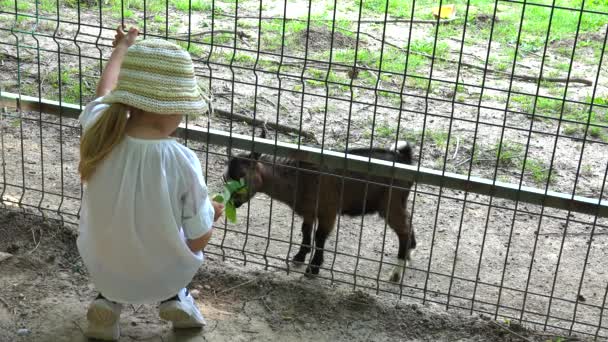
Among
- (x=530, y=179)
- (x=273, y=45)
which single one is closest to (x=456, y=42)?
(x=273, y=45)

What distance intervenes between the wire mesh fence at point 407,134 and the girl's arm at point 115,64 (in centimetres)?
64

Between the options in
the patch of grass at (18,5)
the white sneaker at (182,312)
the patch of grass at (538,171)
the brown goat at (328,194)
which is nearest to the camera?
the white sneaker at (182,312)

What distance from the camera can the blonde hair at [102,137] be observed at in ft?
11.7

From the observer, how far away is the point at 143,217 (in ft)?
12.4

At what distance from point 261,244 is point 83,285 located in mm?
1729

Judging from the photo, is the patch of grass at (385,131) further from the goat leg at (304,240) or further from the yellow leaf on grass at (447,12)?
the yellow leaf on grass at (447,12)

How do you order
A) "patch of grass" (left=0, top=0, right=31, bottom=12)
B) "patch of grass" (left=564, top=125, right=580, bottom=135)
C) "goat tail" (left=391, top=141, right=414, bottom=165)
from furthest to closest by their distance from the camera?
1. "patch of grass" (left=0, top=0, right=31, bottom=12)
2. "patch of grass" (left=564, top=125, right=580, bottom=135)
3. "goat tail" (left=391, top=141, right=414, bottom=165)

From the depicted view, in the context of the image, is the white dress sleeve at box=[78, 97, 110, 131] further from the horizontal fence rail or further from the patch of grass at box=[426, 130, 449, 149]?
the patch of grass at box=[426, 130, 449, 149]

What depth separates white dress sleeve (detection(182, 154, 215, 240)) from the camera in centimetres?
374

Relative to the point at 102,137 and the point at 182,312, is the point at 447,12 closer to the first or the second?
the point at 182,312

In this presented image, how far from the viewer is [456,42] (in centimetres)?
1207

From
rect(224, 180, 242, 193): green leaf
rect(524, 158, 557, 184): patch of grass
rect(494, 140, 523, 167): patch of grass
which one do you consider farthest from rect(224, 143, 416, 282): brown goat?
rect(494, 140, 523, 167): patch of grass

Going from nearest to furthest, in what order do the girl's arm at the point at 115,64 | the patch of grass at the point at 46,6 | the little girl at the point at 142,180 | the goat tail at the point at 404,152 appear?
the little girl at the point at 142,180, the girl's arm at the point at 115,64, the goat tail at the point at 404,152, the patch of grass at the point at 46,6

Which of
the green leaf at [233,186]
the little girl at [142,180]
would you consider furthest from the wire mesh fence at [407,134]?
the little girl at [142,180]
